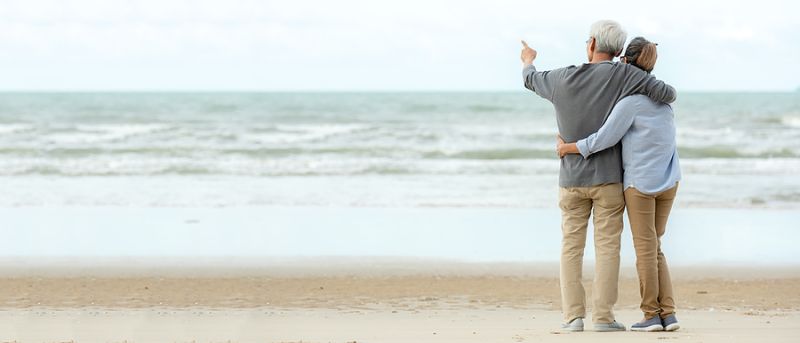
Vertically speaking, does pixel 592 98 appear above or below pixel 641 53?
below

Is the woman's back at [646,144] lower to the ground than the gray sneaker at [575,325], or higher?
higher

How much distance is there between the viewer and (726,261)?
8125 mm

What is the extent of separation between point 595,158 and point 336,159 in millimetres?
17014

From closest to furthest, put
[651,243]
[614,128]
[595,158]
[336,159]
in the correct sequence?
[614,128] → [595,158] → [651,243] → [336,159]

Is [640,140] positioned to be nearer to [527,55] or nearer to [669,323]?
[527,55]

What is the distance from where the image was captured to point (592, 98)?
4.46 meters

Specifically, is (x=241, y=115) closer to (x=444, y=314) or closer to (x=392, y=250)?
(x=392, y=250)

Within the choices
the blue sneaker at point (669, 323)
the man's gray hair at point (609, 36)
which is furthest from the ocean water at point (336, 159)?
the man's gray hair at point (609, 36)

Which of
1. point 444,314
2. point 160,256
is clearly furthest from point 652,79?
point 160,256

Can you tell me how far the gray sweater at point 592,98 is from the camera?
440 centimetres

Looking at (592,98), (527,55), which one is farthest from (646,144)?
(527,55)

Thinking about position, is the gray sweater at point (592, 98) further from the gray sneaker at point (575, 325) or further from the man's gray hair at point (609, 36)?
the gray sneaker at point (575, 325)

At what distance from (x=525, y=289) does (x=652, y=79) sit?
2768 mm

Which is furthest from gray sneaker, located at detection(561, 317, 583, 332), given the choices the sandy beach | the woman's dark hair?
the woman's dark hair
